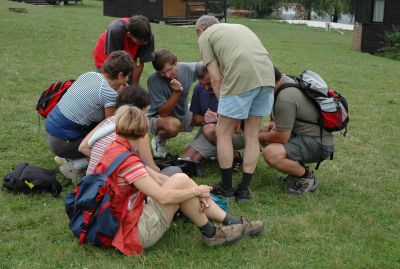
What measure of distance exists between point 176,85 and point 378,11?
1772 cm

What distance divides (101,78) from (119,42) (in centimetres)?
99

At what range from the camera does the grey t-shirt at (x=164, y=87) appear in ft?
18.1

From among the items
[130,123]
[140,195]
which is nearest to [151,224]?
[140,195]

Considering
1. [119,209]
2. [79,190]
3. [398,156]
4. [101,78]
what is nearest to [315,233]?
[119,209]

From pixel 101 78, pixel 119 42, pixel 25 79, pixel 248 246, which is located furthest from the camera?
pixel 25 79

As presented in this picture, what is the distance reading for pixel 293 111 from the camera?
4461 millimetres

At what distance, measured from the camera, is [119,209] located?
3365mm

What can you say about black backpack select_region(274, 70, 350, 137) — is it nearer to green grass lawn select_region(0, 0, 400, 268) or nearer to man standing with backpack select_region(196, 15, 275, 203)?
man standing with backpack select_region(196, 15, 275, 203)

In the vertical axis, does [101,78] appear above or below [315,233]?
above

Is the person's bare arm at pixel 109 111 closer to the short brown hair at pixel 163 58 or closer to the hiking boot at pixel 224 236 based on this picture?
the short brown hair at pixel 163 58

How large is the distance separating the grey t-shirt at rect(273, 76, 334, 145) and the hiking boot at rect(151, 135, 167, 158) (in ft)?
5.25

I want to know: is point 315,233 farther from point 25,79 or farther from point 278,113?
point 25,79

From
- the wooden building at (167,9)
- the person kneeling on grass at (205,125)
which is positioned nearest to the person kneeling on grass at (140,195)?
the person kneeling on grass at (205,125)

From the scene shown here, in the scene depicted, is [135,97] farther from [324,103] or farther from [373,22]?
[373,22]
